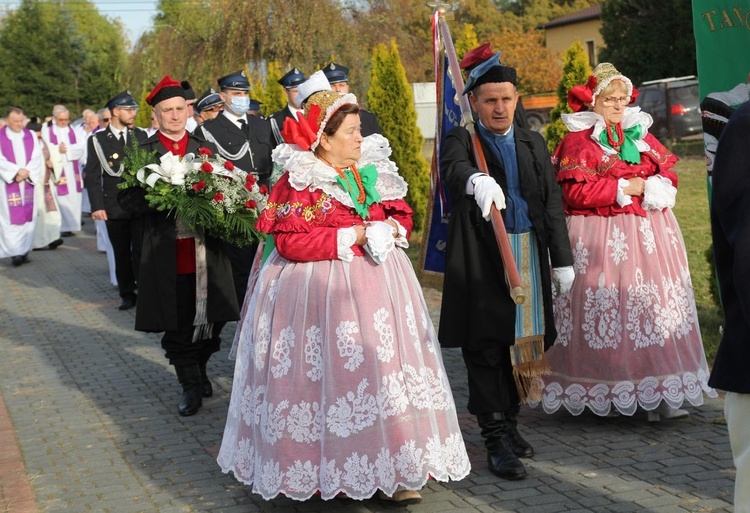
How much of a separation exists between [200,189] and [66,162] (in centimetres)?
1248

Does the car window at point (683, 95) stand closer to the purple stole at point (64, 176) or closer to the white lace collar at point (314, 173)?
the purple stole at point (64, 176)

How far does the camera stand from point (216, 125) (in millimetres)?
8398

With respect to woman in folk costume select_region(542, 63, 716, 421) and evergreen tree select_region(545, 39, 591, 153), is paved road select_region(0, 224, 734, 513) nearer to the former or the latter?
woman in folk costume select_region(542, 63, 716, 421)

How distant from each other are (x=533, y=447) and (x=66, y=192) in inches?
560

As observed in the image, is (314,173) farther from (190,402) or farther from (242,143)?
(242,143)

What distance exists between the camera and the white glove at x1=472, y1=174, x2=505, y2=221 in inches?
192

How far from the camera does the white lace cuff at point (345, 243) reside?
A: 4.91m

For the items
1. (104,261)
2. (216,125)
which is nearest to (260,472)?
(216,125)

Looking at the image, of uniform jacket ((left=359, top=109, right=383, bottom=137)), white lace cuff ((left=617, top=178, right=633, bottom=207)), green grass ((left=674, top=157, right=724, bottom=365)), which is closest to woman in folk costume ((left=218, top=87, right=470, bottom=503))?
white lace cuff ((left=617, top=178, right=633, bottom=207))

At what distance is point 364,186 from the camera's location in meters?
5.17

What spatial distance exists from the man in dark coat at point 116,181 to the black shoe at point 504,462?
647cm

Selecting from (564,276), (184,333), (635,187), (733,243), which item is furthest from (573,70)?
(733,243)

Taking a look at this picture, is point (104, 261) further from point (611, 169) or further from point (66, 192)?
point (611, 169)

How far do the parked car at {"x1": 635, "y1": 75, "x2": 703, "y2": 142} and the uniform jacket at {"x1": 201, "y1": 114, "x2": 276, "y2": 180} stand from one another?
21.0 meters
